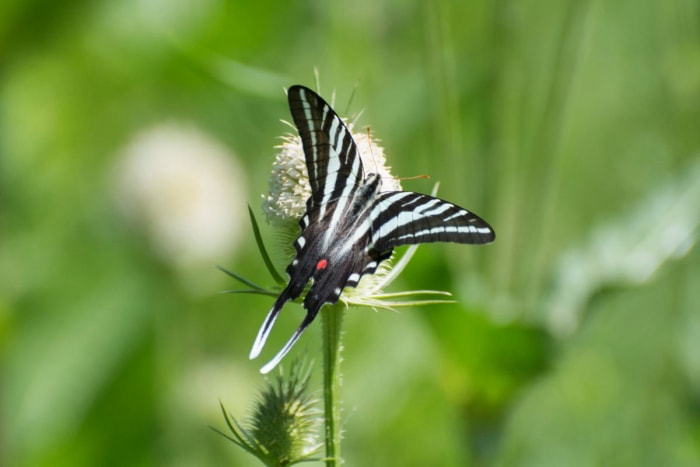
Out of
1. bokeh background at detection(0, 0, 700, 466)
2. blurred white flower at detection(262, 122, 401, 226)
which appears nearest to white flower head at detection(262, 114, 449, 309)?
blurred white flower at detection(262, 122, 401, 226)

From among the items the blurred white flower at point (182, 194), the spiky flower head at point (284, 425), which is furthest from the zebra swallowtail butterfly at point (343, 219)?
the blurred white flower at point (182, 194)

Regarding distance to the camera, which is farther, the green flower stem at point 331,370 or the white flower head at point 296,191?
the white flower head at point 296,191

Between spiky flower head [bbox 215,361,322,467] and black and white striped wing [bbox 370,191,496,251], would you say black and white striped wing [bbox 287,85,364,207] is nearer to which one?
black and white striped wing [bbox 370,191,496,251]

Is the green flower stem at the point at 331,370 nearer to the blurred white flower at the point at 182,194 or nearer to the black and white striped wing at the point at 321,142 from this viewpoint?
the black and white striped wing at the point at 321,142

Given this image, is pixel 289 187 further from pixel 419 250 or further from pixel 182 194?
pixel 182 194

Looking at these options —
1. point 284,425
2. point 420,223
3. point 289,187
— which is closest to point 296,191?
point 289,187

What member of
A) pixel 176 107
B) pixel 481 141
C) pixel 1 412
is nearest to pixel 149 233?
pixel 176 107
